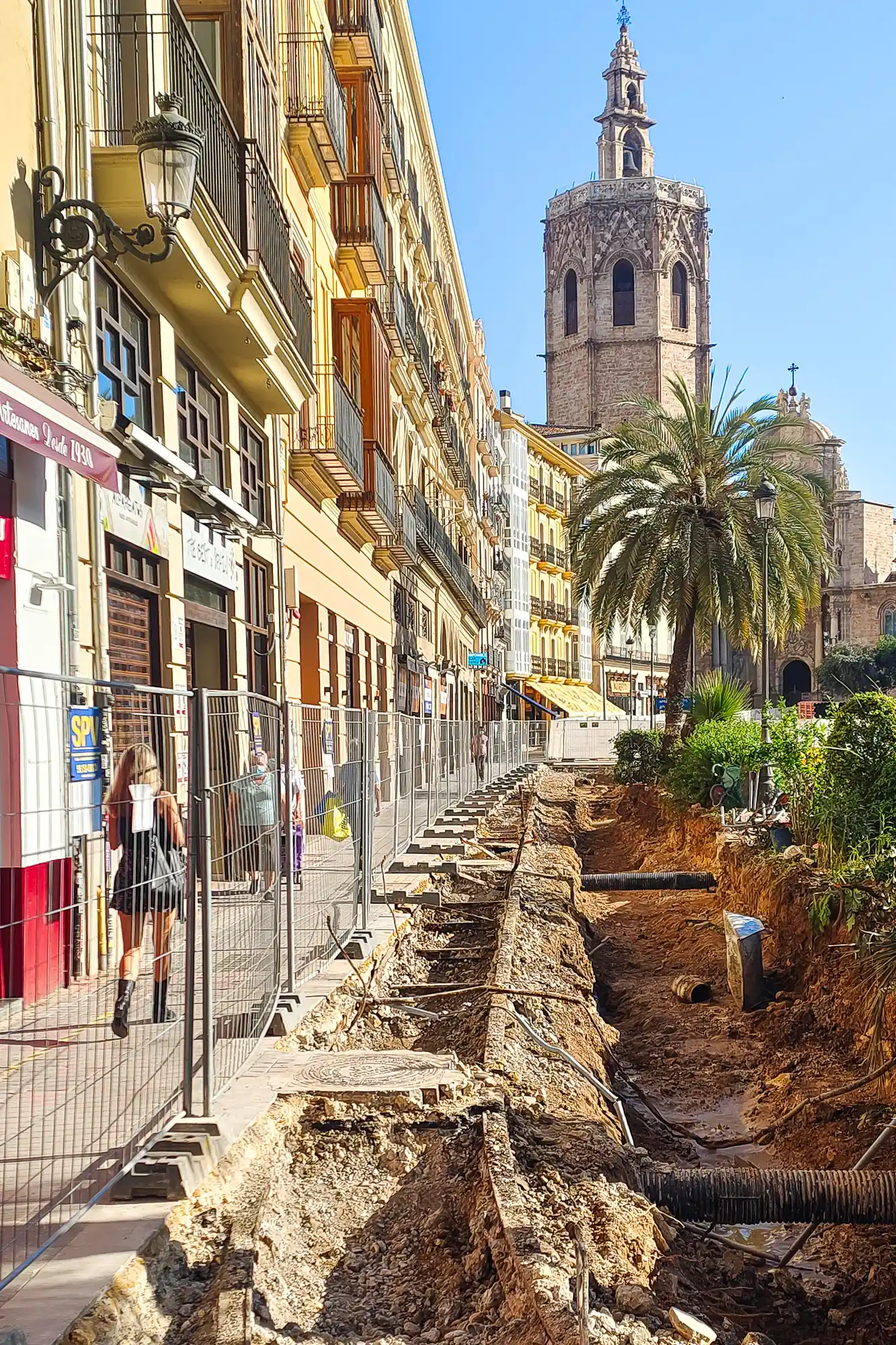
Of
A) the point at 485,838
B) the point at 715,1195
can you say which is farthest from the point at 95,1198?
the point at 485,838

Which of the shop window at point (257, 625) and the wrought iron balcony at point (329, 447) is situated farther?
the wrought iron balcony at point (329, 447)

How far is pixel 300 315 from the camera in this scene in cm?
1459

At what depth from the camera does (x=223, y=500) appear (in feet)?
36.9

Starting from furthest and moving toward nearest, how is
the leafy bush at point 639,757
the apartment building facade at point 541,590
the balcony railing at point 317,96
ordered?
the apartment building facade at point 541,590 → the leafy bush at point 639,757 → the balcony railing at point 317,96

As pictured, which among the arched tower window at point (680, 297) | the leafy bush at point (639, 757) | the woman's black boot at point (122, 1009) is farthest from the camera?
the arched tower window at point (680, 297)

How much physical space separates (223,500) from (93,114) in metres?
3.42

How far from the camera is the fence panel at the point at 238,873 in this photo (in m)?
4.80

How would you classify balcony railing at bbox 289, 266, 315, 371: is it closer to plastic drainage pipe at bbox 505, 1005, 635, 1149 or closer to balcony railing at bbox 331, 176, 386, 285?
balcony railing at bbox 331, 176, 386, 285

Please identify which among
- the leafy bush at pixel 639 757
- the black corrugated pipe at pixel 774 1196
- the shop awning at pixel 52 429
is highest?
the shop awning at pixel 52 429

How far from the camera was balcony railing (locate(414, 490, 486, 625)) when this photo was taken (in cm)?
Answer: 3130

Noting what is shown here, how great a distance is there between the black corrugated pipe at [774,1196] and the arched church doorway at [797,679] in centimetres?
8364

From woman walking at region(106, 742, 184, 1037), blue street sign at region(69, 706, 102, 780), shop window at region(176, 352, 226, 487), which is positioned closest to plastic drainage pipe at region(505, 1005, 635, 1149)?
woman walking at region(106, 742, 184, 1037)

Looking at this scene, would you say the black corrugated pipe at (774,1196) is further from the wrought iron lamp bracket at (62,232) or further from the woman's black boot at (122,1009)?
the wrought iron lamp bracket at (62,232)

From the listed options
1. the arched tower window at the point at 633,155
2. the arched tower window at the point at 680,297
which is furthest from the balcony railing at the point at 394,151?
the arched tower window at the point at 633,155
